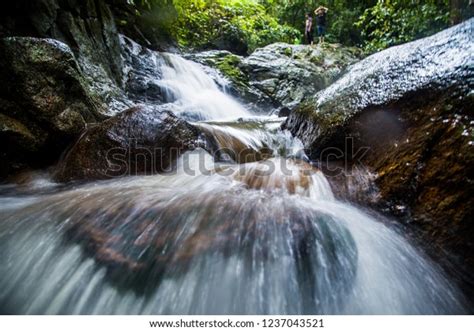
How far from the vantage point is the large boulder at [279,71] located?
8.48m

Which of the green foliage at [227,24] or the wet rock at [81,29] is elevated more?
the green foliage at [227,24]

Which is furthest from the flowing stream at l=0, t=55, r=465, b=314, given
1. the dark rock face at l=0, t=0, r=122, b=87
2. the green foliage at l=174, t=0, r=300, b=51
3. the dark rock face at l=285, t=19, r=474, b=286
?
the green foliage at l=174, t=0, r=300, b=51

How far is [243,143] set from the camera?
4418 mm

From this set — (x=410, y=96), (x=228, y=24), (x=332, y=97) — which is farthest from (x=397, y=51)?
(x=228, y=24)

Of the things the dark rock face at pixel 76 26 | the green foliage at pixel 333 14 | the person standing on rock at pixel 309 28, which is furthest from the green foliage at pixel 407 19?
the dark rock face at pixel 76 26

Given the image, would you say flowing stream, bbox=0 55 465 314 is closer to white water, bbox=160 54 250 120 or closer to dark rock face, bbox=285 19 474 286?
dark rock face, bbox=285 19 474 286

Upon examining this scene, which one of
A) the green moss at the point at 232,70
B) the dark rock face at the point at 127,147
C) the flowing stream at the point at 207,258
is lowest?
the flowing stream at the point at 207,258

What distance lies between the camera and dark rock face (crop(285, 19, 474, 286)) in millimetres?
1947

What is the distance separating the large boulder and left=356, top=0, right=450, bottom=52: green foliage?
1564mm

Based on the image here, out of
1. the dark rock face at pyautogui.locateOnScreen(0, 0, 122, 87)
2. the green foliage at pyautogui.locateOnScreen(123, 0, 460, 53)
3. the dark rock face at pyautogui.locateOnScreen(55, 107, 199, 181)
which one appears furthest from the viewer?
the green foliage at pyautogui.locateOnScreen(123, 0, 460, 53)

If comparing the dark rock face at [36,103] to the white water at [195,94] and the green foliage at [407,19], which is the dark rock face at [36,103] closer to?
the white water at [195,94]

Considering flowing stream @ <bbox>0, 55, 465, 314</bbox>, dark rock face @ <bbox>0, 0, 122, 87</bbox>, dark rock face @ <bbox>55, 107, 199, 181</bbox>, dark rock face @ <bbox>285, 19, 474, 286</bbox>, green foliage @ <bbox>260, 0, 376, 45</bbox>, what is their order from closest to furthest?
flowing stream @ <bbox>0, 55, 465, 314</bbox> < dark rock face @ <bbox>285, 19, 474, 286</bbox> < dark rock face @ <bbox>55, 107, 199, 181</bbox> < dark rock face @ <bbox>0, 0, 122, 87</bbox> < green foliage @ <bbox>260, 0, 376, 45</bbox>

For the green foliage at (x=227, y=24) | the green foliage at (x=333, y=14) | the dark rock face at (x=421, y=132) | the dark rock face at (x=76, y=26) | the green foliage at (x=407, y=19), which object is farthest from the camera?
the green foliage at (x=333, y=14)

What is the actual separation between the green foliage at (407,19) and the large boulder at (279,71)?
156cm
